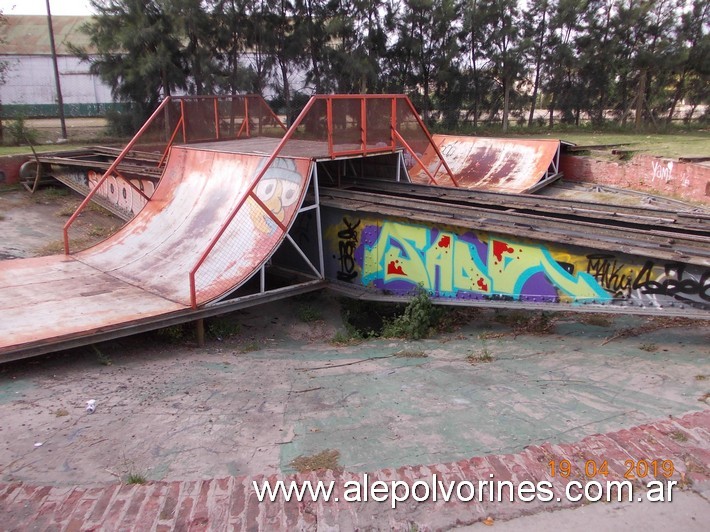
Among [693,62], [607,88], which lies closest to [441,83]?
[607,88]

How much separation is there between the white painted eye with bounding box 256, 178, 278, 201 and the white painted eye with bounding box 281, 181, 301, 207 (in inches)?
6.7

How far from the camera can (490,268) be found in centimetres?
669

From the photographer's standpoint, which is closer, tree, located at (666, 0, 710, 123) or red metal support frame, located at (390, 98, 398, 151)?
red metal support frame, located at (390, 98, 398, 151)

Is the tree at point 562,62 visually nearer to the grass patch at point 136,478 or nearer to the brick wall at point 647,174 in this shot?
the brick wall at point 647,174

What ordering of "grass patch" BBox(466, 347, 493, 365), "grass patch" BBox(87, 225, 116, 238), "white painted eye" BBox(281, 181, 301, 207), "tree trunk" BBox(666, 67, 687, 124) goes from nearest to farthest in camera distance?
"grass patch" BBox(466, 347, 493, 365) < "white painted eye" BBox(281, 181, 301, 207) < "grass patch" BBox(87, 225, 116, 238) < "tree trunk" BBox(666, 67, 687, 124)

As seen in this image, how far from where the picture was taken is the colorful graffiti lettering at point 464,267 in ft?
20.0

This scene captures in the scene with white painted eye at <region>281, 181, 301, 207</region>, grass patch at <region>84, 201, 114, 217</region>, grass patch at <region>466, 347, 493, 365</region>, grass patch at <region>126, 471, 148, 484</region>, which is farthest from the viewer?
grass patch at <region>84, 201, 114, 217</region>

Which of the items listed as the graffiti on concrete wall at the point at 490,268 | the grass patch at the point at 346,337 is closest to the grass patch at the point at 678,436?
the graffiti on concrete wall at the point at 490,268

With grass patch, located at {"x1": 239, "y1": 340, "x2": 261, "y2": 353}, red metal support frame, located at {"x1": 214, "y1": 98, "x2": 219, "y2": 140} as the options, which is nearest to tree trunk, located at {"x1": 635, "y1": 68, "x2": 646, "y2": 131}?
red metal support frame, located at {"x1": 214, "y1": 98, "x2": 219, "y2": 140}

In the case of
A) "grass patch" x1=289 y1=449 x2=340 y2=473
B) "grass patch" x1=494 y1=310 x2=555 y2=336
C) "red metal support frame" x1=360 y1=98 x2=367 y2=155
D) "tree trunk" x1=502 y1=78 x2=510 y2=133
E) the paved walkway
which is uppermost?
"tree trunk" x1=502 y1=78 x2=510 y2=133

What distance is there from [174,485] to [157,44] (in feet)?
71.8

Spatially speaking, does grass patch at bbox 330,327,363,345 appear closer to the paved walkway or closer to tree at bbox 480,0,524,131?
the paved walkway

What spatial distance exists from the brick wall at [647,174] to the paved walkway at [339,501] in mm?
10737

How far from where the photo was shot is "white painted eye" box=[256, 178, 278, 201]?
26.6ft
